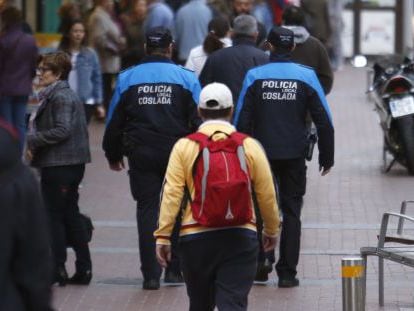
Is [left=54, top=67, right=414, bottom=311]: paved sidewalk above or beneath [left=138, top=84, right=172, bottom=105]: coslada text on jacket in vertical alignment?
beneath

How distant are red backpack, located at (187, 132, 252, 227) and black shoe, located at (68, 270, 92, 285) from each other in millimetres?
3005

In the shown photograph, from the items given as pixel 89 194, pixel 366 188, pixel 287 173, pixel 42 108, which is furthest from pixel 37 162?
pixel 366 188

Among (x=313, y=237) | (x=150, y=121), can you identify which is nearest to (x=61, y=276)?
(x=150, y=121)

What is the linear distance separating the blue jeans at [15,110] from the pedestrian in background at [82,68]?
2.10 ft

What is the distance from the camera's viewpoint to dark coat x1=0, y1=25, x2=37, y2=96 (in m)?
15.4

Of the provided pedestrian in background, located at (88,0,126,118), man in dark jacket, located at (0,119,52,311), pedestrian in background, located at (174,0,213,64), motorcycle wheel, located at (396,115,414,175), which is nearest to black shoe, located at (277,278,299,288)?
man in dark jacket, located at (0,119,52,311)

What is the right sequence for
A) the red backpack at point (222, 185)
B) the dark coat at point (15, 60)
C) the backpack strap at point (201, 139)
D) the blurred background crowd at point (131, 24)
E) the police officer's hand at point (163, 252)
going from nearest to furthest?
the red backpack at point (222, 185), the backpack strap at point (201, 139), the police officer's hand at point (163, 252), the dark coat at point (15, 60), the blurred background crowd at point (131, 24)

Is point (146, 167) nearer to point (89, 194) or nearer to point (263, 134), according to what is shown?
point (263, 134)

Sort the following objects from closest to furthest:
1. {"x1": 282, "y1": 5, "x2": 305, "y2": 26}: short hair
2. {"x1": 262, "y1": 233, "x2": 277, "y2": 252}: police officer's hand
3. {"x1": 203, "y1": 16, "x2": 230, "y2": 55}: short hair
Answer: {"x1": 262, "y1": 233, "x2": 277, "y2": 252}: police officer's hand < {"x1": 203, "y1": 16, "x2": 230, "y2": 55}: short hair < {"x1": 282, "y1": 5, "x2": 305, "y2": 26}: short hair

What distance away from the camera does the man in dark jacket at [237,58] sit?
11430 mm

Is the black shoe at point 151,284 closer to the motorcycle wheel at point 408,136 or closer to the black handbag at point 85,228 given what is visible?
the black handbag at point 85,228

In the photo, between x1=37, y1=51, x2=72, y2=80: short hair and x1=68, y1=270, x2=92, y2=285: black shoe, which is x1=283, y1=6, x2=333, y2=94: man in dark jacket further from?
x1=68, y1=270, x2=92, y2=285: black shoe

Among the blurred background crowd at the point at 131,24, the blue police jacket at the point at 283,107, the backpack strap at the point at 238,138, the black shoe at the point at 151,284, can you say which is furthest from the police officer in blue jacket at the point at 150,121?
the blurred background crowd at the point at 131,24

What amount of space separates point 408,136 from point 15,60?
425 centimetres
